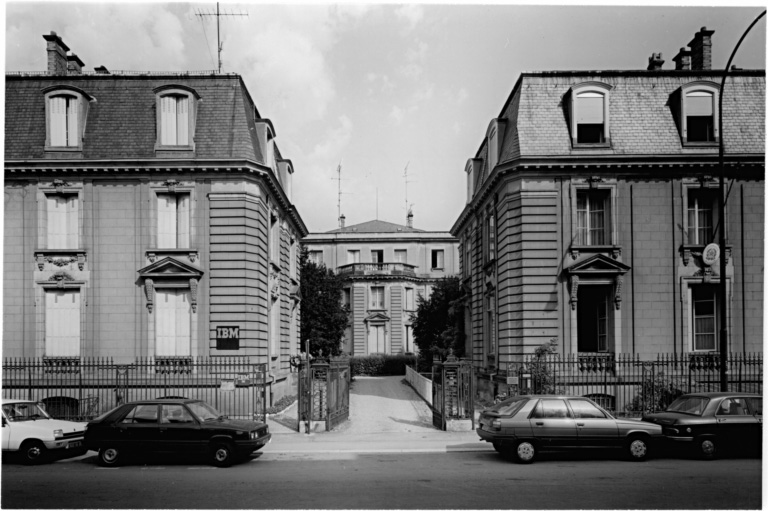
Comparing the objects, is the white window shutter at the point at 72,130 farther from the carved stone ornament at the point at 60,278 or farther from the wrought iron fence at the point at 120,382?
the wrought iron fence at the point at 120,382

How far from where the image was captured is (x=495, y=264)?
25.6m

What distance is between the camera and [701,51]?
24.8 meters

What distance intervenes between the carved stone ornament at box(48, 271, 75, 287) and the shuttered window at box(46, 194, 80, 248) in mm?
941

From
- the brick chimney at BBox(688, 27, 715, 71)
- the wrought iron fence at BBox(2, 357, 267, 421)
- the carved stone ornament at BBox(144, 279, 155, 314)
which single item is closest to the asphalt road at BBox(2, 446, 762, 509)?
the wrought iron fence at BBox(2, 357, 267, 421)

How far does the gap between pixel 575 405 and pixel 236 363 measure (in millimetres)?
11265

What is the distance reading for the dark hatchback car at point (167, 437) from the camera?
14.1 meters

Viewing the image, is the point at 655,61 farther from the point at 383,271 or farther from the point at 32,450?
the point at 383,271

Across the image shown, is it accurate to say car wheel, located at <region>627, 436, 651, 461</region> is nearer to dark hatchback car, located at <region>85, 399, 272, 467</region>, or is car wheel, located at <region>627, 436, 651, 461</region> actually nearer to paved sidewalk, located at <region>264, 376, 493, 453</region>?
paved sidewalk, located at <region>264, 376, 493, 453</region>

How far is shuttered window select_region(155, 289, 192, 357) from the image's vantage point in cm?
2205

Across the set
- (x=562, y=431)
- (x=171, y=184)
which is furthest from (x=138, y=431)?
(x=171, y=184)

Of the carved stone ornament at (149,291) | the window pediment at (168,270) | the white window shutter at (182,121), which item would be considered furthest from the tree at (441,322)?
the white window shutter at (182,121)

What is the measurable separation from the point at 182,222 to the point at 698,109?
58.9 ft

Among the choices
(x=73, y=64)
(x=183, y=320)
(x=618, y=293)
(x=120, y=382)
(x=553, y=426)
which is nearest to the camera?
(x=553, y=426)

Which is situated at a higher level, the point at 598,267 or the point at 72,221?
the point at 72,221
